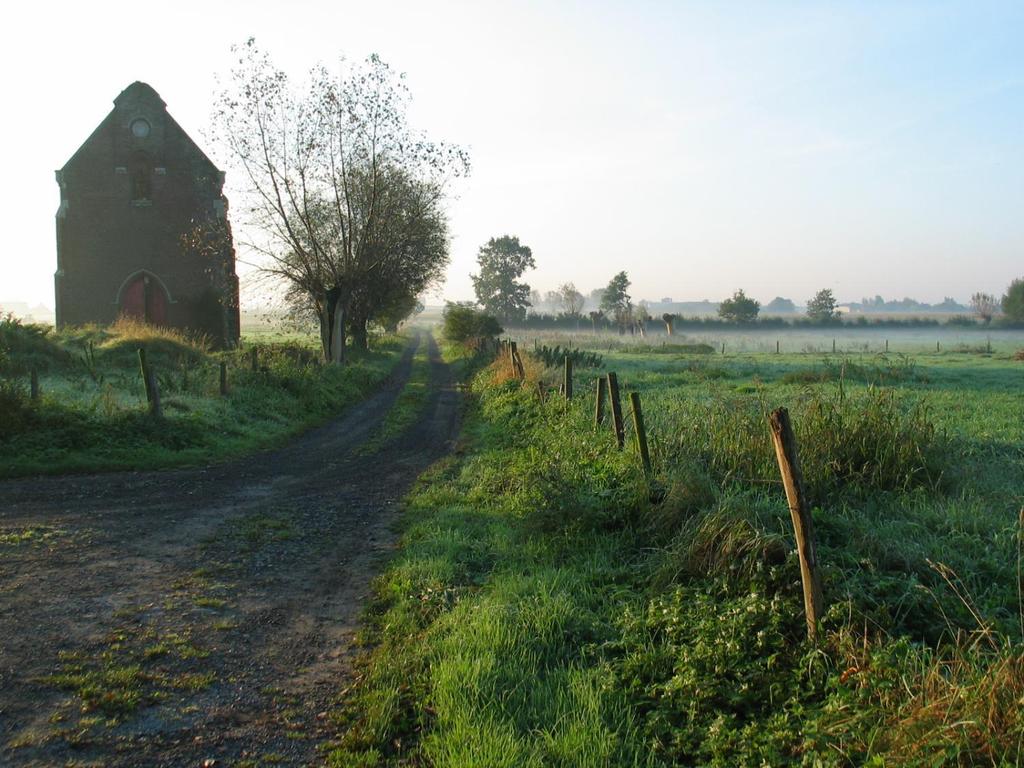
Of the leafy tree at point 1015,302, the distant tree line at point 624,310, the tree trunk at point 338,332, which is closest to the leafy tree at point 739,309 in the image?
the distant tree line at point 624,310

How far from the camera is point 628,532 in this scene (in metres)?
7.55

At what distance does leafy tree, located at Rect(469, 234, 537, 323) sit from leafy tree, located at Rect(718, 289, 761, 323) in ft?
96.1

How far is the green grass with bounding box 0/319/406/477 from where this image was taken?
13.1 metres

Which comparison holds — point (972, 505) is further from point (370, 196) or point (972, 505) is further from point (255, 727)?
point (370, 196)

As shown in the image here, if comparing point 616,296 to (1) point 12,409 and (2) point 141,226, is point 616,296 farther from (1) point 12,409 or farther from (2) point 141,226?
(1) point 12,409

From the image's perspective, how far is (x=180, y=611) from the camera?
6.46 m

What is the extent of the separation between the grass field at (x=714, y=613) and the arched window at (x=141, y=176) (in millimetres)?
28864

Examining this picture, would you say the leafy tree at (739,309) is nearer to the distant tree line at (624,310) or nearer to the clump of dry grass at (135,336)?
the distant tree line at (624,310)

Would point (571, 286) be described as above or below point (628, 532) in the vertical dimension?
above

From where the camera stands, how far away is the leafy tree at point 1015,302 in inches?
3393

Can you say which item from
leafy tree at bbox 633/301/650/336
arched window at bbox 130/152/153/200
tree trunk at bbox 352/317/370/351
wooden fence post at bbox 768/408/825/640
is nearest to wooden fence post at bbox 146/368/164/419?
wooden fence post at bbox 768/408/825/640

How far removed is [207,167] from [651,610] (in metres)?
33.1

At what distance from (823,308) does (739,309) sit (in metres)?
15.3

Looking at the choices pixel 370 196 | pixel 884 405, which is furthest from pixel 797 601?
pixel 370 196
